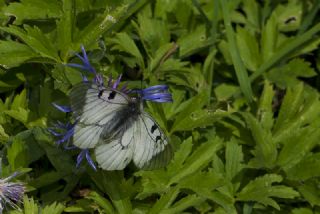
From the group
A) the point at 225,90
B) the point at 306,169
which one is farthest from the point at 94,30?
A: the point at 306,169

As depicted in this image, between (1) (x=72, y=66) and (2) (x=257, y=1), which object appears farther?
(2) (x=257, y=1)

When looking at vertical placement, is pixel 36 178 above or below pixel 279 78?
below

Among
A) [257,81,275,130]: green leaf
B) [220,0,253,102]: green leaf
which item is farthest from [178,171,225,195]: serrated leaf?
[220,0,253,102]: green leaf

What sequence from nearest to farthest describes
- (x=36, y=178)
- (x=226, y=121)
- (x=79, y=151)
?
(x=79, y=151)
(x=36, y=178)
(x=226, y=121)

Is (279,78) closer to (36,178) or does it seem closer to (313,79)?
(313,79)

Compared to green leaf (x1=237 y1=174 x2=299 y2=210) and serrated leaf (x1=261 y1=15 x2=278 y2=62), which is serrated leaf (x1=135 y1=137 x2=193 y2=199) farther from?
serrated leaf (x1=261 y1=15 x2=278 y2=62)

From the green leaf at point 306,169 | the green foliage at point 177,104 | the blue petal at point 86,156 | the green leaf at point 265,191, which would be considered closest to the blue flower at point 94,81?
the blue petal at point 86,156

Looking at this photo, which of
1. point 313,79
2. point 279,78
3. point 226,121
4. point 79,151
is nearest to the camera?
point 79,151

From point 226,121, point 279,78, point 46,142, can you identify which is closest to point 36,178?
point 46,142
